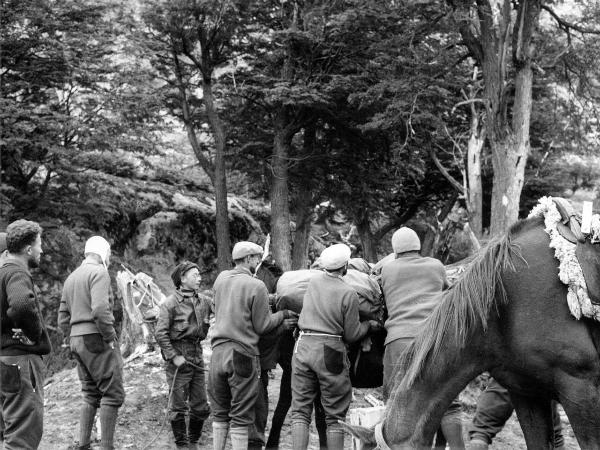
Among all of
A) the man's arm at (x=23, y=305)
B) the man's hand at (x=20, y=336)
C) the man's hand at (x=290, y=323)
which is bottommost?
the man's hand at (x=290, y=323)

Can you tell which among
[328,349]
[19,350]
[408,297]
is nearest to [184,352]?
[328,349]

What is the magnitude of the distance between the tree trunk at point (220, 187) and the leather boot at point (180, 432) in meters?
10.7

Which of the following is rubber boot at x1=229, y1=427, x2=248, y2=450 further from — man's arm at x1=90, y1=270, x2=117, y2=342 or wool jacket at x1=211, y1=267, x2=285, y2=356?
man's arm at x1=90, y1=270, x2=117, y2=342

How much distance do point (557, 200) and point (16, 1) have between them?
1221 centimetres

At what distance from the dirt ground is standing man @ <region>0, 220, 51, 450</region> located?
162cm

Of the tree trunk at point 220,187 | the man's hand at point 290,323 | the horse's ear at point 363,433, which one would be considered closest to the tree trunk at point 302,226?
the tree trunk at point 220,187

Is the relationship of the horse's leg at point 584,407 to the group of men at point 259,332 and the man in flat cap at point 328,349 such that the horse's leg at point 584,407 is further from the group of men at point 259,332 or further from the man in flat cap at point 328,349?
the man in flat cap at point 328,349

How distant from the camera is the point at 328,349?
19.3 ft

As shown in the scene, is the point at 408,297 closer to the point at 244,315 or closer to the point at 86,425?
the point at 244,315

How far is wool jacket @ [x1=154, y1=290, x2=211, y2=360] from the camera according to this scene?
6.71 m

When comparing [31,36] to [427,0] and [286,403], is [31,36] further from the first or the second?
[286,403]

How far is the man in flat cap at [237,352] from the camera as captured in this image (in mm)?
5961

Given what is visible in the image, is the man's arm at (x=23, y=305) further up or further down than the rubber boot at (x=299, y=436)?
further up

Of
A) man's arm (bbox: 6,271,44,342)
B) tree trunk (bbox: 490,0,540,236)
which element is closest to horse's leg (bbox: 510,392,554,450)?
man's arm (bbox: 6,271,44,342)
